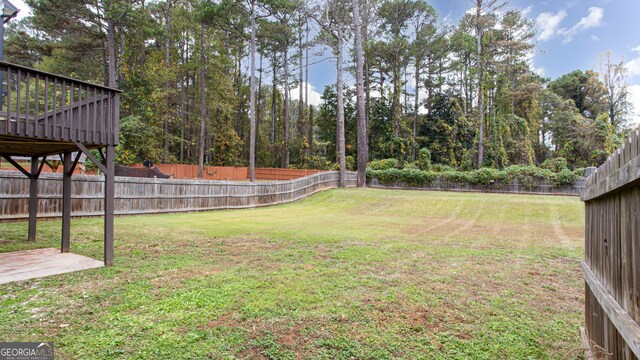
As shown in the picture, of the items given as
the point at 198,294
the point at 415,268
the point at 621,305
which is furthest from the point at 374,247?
the point at 621,305

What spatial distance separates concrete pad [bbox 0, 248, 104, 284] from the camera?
403 cm

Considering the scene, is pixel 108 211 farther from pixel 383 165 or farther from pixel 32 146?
pixel 383 165

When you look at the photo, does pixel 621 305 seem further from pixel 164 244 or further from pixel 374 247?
pixel 164 244

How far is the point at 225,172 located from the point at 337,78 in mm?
15382

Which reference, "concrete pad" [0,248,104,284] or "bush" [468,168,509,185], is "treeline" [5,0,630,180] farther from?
"concrete pad" [0,248,104,284]

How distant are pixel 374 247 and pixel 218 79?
25.4m

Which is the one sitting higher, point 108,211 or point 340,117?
point 340,117

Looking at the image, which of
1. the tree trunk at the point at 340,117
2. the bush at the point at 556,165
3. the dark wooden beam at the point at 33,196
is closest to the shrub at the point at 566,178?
the bush at the point at 556,165

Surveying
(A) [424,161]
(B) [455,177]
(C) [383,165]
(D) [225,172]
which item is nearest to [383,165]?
(C) [383,165]

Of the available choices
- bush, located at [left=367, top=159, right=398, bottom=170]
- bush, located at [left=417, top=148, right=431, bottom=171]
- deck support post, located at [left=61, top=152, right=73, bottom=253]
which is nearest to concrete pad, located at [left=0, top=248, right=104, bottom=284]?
deck support post, located at [left=61, top=152, right=73, bottom=253]

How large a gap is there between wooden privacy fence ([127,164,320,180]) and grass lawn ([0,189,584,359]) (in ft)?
70.1

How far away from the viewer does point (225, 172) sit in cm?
3127

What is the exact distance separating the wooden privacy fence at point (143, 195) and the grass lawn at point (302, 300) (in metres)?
1.76

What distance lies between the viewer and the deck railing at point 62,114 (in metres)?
3.81
